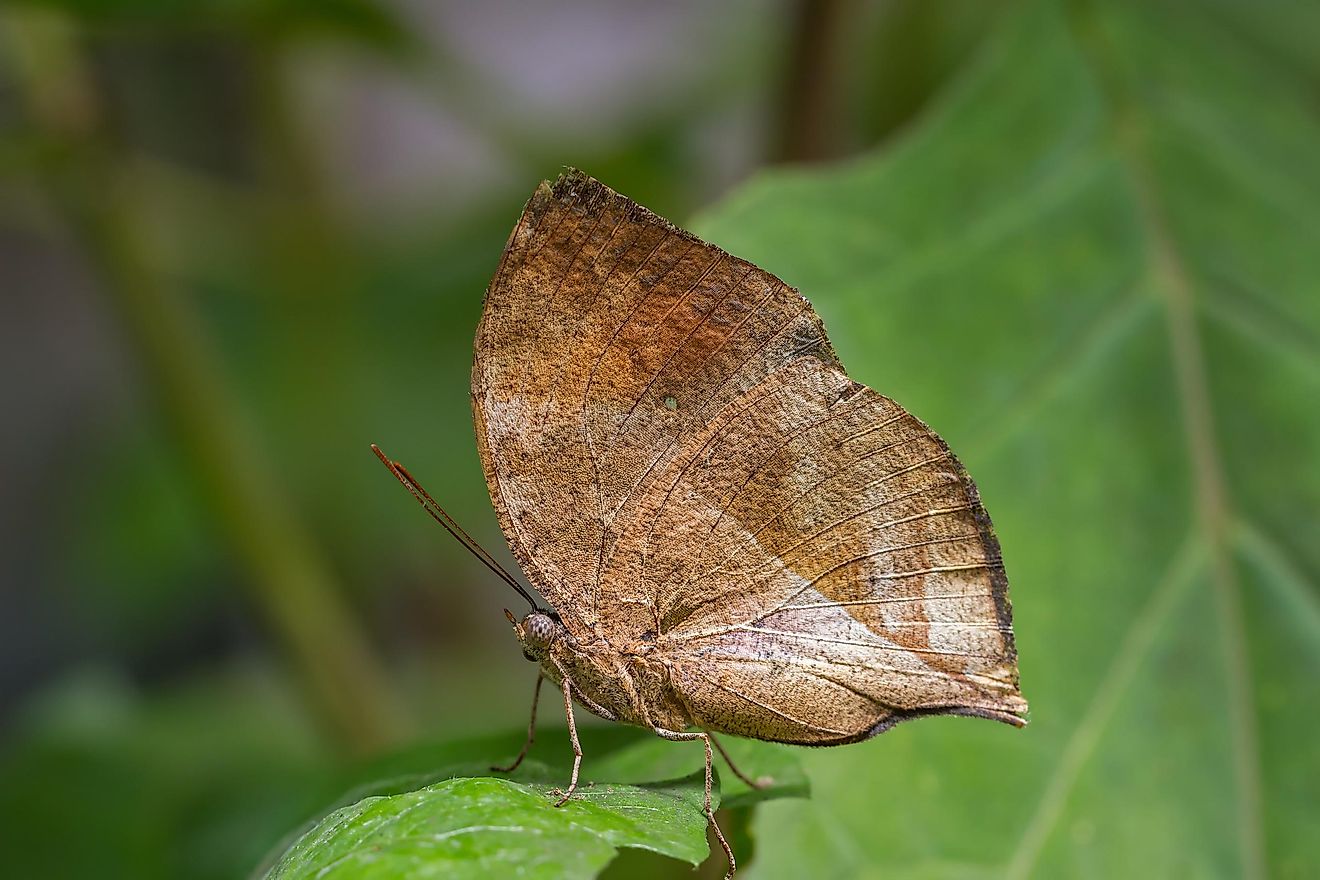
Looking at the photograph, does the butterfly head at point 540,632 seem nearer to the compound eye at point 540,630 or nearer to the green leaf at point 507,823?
the compound eye at point 540,630

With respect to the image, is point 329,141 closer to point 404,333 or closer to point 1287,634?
point 404,333

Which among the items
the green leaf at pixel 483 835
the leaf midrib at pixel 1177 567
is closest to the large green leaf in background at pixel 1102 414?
the leaf midrib at pixel 1177 567

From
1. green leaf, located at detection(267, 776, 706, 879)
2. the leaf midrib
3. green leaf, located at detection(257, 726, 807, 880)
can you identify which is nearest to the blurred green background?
the leaf midrib

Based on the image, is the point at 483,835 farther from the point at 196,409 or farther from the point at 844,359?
the point at 196,409

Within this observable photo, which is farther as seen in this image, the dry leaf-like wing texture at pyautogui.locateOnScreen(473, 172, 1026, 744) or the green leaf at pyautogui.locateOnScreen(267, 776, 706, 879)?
the dry leaf-like wing texture at pyautogui.locateOnScreen(473, 172, 1026, 744)

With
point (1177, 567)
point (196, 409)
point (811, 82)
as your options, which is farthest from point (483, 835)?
point (196, 409)

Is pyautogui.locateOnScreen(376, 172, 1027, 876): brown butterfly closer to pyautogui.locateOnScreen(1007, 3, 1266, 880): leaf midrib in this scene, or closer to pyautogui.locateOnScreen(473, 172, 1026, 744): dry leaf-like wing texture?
pyautogui.locateOnScreen(473, 172, 1026, 744): dry leaf-like wing texture
